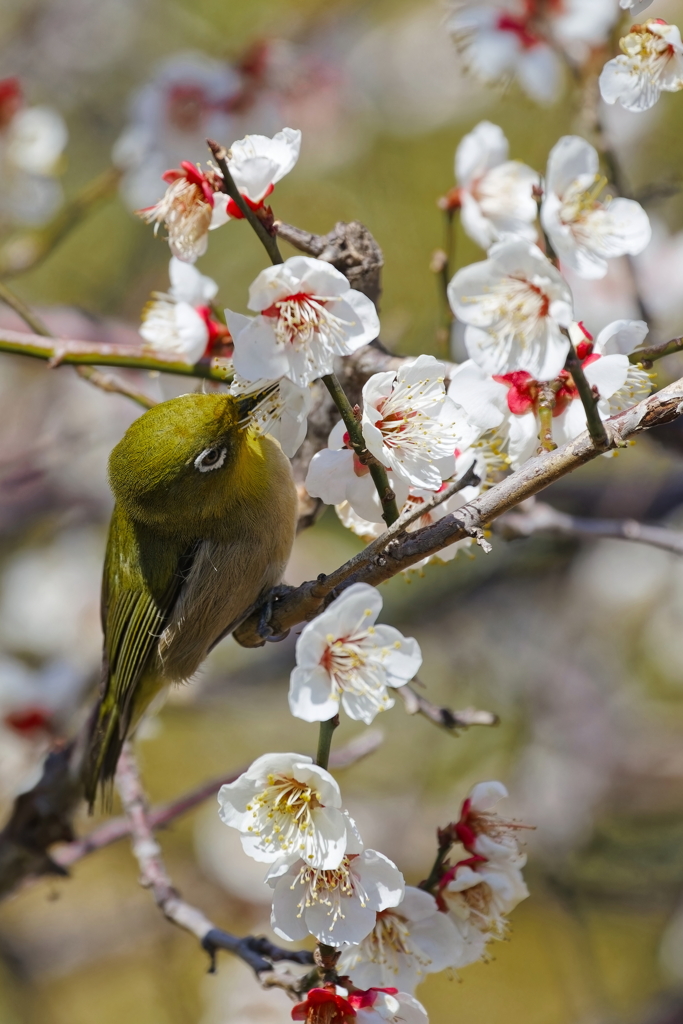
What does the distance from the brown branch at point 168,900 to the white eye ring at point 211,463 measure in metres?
1.05

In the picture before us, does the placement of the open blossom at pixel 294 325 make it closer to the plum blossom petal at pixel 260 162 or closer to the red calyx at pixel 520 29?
the plum blossom petal at pixel 260 162

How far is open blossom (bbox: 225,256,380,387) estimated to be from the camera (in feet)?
5.17

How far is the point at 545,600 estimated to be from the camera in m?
5.06

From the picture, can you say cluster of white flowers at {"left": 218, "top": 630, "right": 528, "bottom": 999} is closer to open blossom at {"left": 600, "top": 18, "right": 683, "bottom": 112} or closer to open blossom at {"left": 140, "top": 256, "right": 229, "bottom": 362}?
open blossom at {"left": 140, "top": 256, "right": 229, "bottom": 362}

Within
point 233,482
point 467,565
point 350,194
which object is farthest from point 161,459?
point 350,194

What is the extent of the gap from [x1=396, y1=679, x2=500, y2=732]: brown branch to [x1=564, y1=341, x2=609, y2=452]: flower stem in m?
0.85

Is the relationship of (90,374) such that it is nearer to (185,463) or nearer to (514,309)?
(185,463)

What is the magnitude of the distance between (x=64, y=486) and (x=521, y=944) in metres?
3.65

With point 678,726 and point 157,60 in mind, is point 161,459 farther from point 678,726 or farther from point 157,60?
point 157,60

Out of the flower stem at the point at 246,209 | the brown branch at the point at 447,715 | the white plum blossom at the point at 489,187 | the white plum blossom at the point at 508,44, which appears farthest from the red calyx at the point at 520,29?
the brown branch at the point at 447,715

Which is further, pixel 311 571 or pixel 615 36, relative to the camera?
pixel 311 571

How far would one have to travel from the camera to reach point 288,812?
161cm

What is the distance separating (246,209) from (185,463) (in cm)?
104

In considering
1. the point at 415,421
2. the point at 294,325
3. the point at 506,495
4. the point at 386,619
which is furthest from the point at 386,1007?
the point at 386,619
